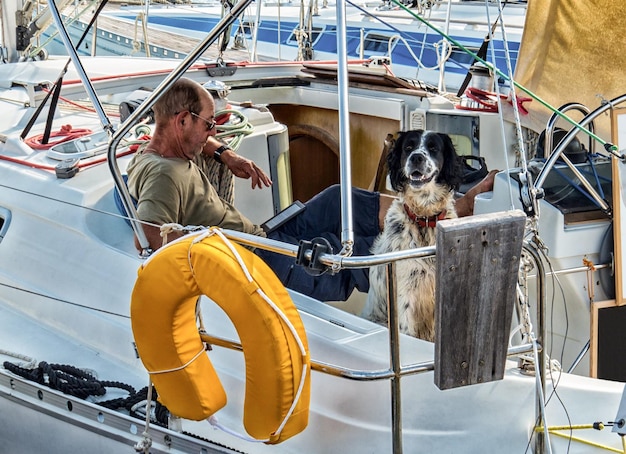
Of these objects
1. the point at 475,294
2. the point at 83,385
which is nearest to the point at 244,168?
the point at 83,385

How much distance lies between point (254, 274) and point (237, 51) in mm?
7499

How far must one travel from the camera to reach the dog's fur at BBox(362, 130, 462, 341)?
343 cm

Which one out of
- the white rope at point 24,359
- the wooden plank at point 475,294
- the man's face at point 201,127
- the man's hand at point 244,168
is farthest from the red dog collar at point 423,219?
the white rope at point 24,359

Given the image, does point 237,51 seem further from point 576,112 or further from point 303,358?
point 303,358

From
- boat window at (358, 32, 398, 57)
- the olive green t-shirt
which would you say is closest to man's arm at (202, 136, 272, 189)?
the olive green t-shirt

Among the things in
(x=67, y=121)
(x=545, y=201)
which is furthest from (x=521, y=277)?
(x=67, y=121)

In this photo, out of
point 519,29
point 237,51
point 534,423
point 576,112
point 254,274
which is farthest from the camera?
point 519,29

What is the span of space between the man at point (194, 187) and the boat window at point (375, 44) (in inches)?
331

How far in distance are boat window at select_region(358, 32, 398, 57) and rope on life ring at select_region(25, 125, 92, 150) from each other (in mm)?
8122

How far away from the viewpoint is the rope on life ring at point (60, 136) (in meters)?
4.08

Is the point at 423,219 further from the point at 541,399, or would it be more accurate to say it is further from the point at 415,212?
the point at 541,399

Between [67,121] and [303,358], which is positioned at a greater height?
[67,121]

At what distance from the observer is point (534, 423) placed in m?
2.70

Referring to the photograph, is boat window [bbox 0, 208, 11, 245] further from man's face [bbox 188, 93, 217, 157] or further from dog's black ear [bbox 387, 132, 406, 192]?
dog's black ear [bbox 387, 132, 406, 192]
